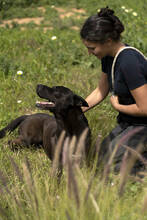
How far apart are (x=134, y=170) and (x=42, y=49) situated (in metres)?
4.61

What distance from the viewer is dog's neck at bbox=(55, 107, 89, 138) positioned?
3613 mm

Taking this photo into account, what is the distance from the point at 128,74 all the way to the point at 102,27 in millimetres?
487

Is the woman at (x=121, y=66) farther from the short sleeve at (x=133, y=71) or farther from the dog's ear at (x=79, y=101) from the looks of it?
the dog's ear at (x=79, y=101)

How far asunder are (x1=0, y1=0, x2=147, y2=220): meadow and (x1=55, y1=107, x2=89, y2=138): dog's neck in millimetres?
252

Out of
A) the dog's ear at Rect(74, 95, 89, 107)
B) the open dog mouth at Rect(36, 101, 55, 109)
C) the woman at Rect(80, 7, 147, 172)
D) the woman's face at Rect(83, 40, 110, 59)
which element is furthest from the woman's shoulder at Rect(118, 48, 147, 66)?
the open dog mouth at Rect(36, 101, 55, 109)

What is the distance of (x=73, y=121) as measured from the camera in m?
3.63

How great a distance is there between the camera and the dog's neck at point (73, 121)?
3.61 m

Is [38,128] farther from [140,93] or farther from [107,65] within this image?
[140,93]

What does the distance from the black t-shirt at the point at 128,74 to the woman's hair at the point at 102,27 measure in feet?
0.69

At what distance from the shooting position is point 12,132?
4566mm

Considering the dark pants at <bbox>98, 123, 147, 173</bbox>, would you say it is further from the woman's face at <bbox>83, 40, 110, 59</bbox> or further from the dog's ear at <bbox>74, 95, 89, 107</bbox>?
the woman's face at <bbox>83, 40, 110, 59</bbox>

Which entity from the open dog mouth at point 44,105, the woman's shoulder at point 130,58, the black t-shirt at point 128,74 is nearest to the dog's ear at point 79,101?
the open dog mouth at point 44,105

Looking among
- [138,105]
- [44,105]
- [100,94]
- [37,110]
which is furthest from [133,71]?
[37,110]

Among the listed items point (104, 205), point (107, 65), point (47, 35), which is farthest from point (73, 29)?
point (104, 205)
